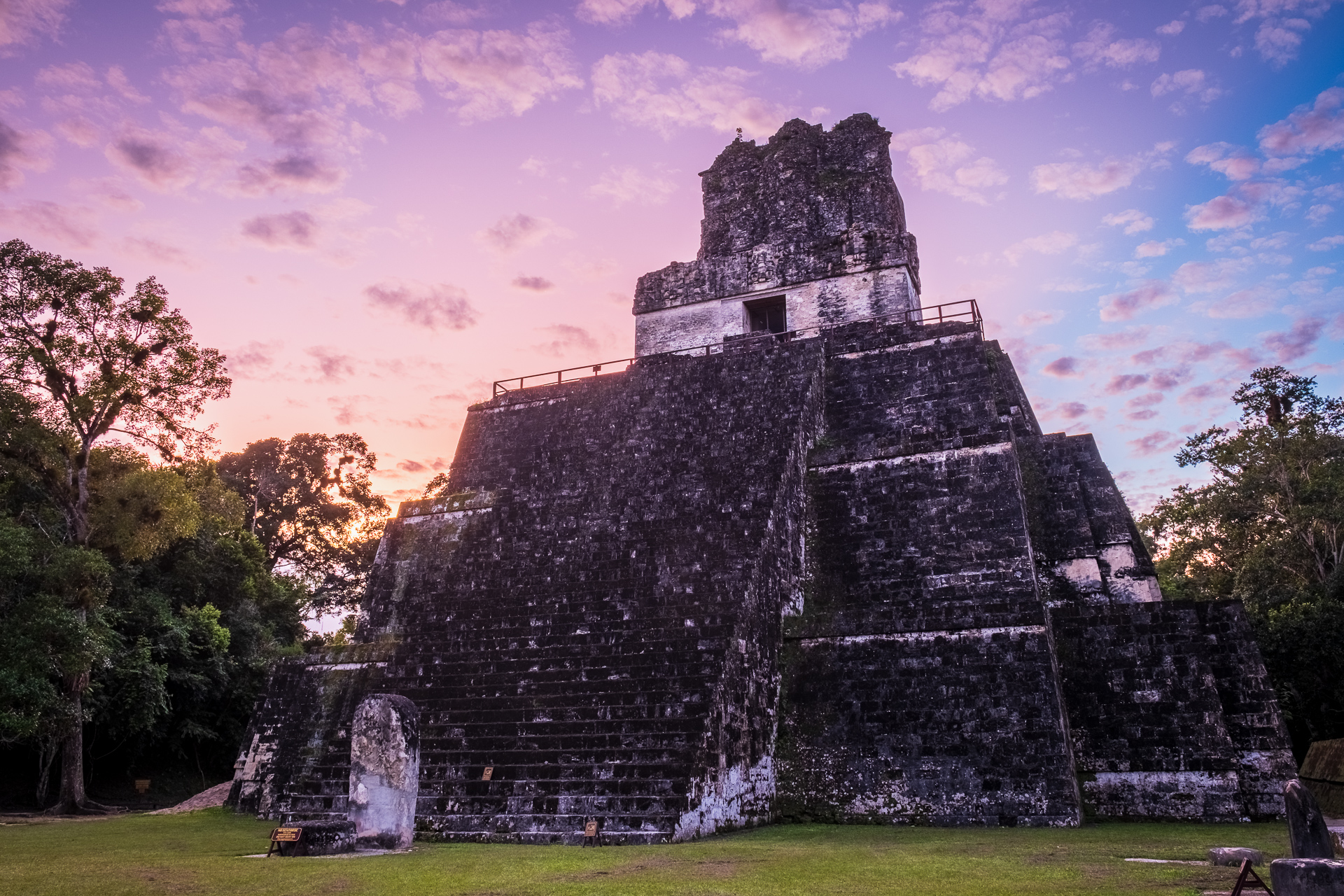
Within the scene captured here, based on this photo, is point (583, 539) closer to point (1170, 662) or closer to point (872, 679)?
point (872, 679)

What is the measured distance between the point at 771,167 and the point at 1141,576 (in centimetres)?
1134

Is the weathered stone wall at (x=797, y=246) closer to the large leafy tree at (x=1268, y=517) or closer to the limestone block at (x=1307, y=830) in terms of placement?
the large leafy tree at (x=1268, y=517)

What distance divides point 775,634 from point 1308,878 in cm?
767

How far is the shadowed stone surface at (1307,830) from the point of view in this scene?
14.3ft

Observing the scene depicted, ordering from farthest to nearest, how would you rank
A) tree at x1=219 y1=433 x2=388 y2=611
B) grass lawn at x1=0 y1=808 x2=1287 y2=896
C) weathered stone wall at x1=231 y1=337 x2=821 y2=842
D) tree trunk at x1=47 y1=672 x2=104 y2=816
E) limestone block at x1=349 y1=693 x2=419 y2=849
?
tree at x1=219 y1=433 x2=388 y2=611 < tree trunk at x1=47 y1=672 x2=104 y2=816 < weathered stone wall at x1=231 y1=337 x2=821 y2=842 < limestone block at x1=349 y1=693 x2=419 y2=849 < grass lawn at x1=0 y1=808 x2=1287 y2=896

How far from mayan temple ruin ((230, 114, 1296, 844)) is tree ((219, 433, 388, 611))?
16538mm

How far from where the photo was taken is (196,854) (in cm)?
743

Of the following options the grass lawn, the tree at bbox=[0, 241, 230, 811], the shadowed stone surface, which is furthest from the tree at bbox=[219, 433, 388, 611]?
the shadowed stone surface

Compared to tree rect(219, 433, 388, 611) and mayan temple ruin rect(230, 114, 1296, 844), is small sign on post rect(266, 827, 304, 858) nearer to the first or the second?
mayan temple ruin rect(230, 114, 1296, 844)

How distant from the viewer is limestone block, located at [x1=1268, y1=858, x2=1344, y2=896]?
3551mm

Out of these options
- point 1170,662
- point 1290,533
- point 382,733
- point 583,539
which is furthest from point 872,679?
point 1290,533

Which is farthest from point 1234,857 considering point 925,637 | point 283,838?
point 283,838

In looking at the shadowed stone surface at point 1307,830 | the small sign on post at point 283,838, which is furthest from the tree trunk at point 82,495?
the shadowed stone surface at point 1307,830

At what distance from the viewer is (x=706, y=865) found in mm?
6262
